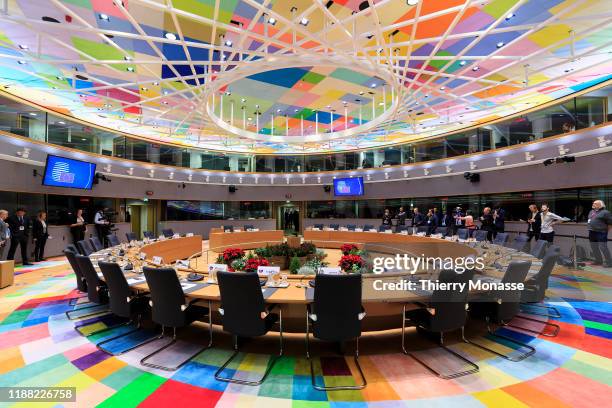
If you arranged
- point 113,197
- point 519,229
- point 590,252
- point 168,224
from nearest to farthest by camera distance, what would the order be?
point 590,252
point 519,229
point 113,197
point 168,224

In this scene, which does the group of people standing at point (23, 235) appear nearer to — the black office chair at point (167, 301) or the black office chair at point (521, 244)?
the black office chair at point (167, 301)

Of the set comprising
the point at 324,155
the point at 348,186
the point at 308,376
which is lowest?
the point at 308,376

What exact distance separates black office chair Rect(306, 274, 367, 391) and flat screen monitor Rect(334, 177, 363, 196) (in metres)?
13.0

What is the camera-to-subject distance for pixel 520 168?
32.7 feet

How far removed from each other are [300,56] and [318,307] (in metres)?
4.64

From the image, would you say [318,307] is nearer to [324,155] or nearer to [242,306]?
[242,306]

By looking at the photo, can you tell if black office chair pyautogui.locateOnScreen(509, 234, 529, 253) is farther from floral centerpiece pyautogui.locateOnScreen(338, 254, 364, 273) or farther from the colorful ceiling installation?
floral centerpiece pyautogui.locateOnScreen(338, 254, 364, 273)

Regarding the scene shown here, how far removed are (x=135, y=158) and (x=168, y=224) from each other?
11.9ft

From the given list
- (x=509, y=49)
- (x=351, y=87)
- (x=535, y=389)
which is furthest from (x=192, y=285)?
(x=509, y=49)

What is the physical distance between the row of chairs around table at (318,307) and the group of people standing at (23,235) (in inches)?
240

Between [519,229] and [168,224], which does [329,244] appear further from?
[168,224]

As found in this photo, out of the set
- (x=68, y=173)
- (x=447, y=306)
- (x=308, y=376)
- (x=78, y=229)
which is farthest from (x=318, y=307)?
(x=78, y=229)

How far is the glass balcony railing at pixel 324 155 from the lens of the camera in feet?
27.4

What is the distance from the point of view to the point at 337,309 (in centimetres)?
266
